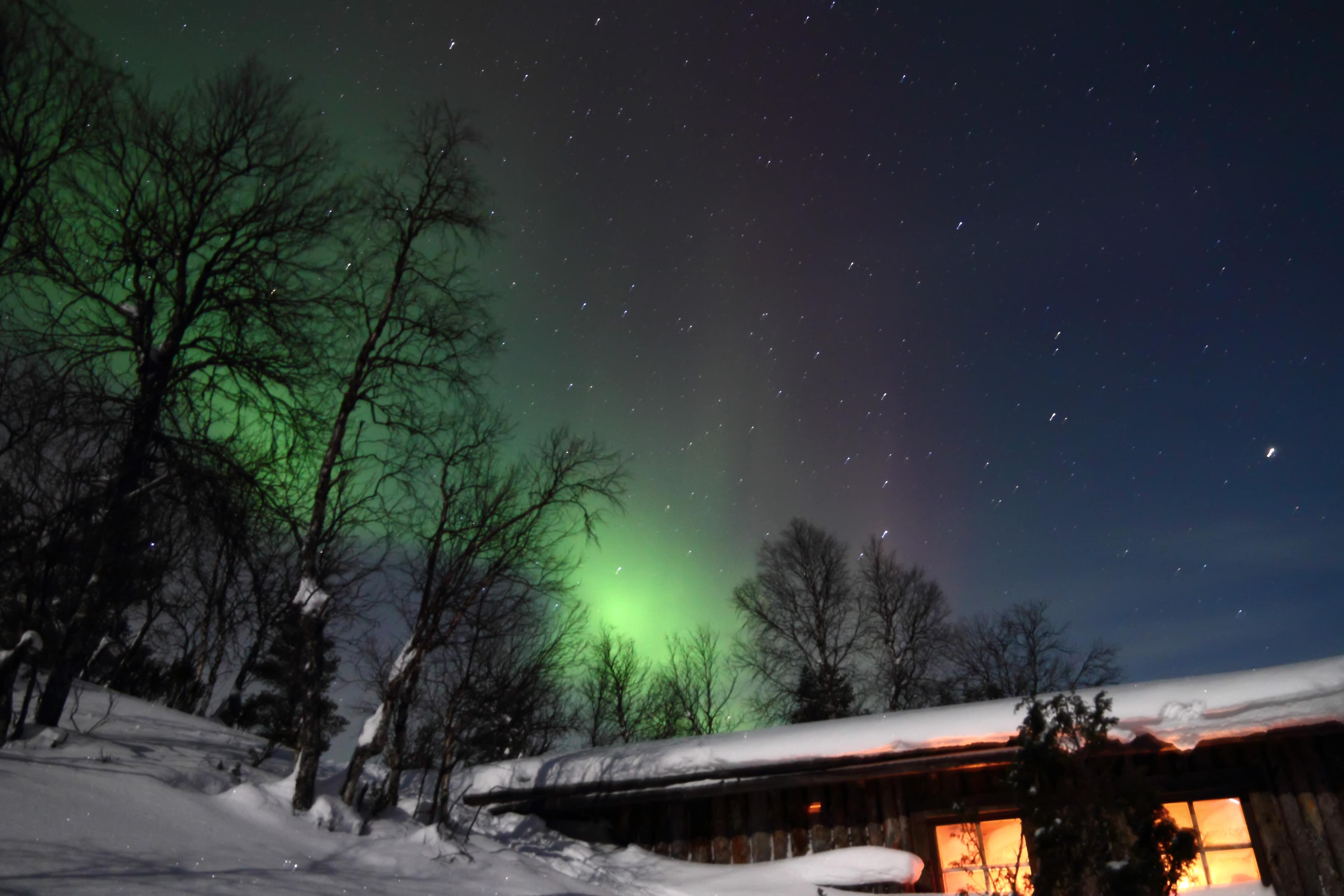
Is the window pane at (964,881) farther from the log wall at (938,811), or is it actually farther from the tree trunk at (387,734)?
the tree trunk at (387,734)

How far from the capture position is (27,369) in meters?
6.66

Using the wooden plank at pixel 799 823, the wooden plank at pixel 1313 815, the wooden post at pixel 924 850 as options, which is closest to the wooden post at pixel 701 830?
the wooden plank at pixel 799 823

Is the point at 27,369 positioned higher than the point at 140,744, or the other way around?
the point at 27,369

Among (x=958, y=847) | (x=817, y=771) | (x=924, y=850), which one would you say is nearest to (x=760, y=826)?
(x=817, y=771)

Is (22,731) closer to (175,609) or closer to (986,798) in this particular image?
(175,609)

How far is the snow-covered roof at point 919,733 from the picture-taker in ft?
26.2

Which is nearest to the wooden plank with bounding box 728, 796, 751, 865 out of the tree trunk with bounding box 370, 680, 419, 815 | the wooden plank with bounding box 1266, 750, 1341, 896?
the tree trunk with bounding box 370, 680, 419, 815

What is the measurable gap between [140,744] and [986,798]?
30.9ft

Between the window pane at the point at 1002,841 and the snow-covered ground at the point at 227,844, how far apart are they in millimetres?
1187

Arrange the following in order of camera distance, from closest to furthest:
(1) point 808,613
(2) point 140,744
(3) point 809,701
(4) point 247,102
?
(2) point 140,744, (4) point 247,102, (3) point 809,701, (1) point 808,613

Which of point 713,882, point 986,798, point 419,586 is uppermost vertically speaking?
point 419,586

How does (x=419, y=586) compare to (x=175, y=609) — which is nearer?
(x=175, y=609)

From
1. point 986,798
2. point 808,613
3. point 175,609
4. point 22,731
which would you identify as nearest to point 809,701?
point 808,613

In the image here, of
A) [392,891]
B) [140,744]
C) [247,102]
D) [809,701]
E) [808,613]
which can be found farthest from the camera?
[808,613]
